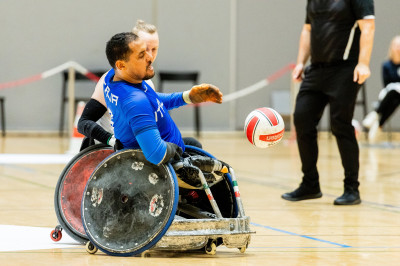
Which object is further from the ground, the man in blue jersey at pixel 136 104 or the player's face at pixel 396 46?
the man in blue jersey at pixel 136 104

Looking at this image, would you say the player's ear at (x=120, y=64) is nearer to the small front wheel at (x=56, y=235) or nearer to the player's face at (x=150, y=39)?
the player's face at (x=150, y=39)

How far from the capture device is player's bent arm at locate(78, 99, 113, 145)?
3891 millimetres

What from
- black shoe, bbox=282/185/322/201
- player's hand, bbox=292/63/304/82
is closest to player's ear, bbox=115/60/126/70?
player's hand, bbox=292/63/304/82

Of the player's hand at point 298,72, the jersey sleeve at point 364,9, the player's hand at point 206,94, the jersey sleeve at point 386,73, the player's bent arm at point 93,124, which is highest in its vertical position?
the jersey sleeve at point 364,9

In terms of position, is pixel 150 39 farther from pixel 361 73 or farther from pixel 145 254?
pixel 361 73

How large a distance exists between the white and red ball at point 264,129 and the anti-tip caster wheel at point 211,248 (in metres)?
0.78

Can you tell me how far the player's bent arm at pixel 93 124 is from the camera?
389cm

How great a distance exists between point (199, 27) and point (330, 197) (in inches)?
Answer: 380

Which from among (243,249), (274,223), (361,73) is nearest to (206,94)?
(243,249)

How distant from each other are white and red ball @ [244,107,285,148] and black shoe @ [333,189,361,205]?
60.1 inches

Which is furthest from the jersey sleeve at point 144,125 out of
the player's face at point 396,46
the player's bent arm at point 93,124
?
the player's face at point 396,46

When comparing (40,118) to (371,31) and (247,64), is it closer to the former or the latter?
(247,64)

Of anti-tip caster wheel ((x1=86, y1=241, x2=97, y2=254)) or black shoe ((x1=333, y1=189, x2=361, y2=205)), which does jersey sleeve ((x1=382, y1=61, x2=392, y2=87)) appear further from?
anti-tip caster wheel ((x1=86, y1=241, x2=97, y2=254))

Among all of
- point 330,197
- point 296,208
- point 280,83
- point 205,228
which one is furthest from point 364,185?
point 280,83
